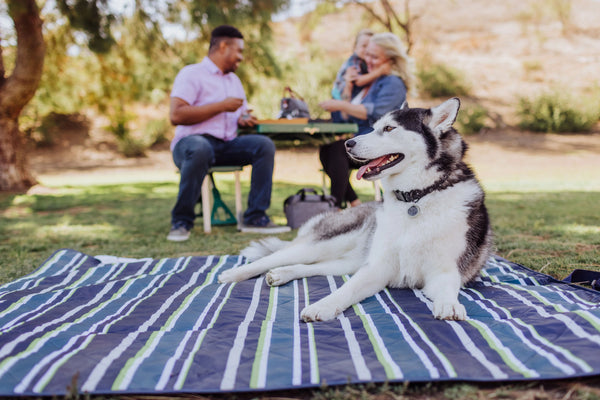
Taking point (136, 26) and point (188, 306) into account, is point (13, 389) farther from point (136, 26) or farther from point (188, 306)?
point (136, 26)

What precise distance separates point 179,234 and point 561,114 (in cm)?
1454

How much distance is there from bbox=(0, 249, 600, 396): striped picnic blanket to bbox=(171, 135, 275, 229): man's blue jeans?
1.82 metres

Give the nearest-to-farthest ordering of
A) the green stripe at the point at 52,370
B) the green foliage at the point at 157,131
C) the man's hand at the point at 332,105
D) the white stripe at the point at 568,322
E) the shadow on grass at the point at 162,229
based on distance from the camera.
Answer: the green stripe at the point at 52,370 < the white stripe at the point at 568,322 < the shadow on grass at the point at 162,229 < the man's hand at the point at 332,105 < the green foliage at the point at 157,131

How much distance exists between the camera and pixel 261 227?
4863 mm

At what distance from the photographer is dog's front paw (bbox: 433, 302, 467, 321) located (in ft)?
6.63

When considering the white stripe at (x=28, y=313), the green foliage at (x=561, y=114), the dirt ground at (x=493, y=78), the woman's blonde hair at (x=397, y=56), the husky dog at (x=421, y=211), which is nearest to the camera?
the white stripe at (x=28, y=313)

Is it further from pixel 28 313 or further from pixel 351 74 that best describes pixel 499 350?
pixel 351 74

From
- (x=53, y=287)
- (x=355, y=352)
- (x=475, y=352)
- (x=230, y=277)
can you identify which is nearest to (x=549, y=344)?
(x=475, y=352)

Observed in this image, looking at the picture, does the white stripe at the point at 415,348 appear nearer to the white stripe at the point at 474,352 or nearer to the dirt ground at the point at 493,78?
the white stripe at the point at 474,352

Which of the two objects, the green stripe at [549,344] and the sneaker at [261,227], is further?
the sneaker at [261,227]

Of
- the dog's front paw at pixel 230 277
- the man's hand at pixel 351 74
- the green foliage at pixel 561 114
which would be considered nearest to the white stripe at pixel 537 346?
the dog's front paw at pixel 230 277

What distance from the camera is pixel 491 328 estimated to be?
189 centimetres

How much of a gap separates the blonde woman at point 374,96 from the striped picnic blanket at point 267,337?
85.8 inches

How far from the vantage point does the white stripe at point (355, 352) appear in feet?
5.02
